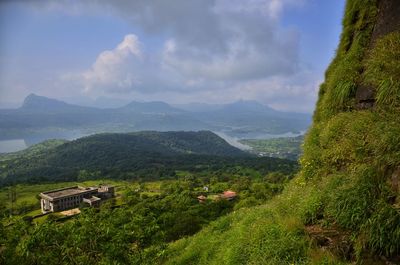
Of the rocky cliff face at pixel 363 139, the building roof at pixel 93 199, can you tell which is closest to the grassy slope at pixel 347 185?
the rocky cliff face at pixel 363 139

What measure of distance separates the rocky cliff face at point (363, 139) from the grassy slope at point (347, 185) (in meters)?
0.02

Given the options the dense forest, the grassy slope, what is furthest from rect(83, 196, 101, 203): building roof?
the grassy slope

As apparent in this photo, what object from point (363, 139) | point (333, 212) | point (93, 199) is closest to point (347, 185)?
point (333, 212)

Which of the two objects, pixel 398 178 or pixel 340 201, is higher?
pixel 398 178

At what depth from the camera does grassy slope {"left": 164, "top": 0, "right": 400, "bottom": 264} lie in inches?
211

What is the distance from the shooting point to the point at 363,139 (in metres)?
6.70

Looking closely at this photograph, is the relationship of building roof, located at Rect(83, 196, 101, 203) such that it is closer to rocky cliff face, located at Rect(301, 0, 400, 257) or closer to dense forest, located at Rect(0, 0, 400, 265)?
dense forest, located at Rect(0, 0, 400, 265)

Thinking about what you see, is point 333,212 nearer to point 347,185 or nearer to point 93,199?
point 347,185

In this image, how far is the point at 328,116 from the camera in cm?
974

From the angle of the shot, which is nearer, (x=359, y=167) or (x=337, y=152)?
(x=359, y=167)

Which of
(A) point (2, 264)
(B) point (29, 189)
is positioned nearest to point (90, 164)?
(B) point (29, 189)

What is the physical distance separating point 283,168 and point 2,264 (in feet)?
474

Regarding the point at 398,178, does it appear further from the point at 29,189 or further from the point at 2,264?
the point at 29,189

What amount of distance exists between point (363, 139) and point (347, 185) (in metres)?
1.35
